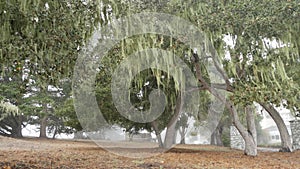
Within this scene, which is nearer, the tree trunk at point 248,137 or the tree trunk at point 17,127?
the tree trunk at point 248,137

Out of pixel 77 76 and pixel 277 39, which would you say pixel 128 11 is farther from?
pixel 277 39

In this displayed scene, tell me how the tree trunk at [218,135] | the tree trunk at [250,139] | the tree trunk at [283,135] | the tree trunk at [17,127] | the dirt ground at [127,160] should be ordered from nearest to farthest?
1. the dirt ground at [127,160]
2. the tree trunk at [250,139]
3. the tree trunk at [283,135]
4. the tree trunk at [218,135]
5. the tree trunk at [17,127]

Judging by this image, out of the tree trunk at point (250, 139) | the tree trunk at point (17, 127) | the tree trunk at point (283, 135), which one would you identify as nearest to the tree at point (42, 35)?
the tree trunk at point (250, 139)

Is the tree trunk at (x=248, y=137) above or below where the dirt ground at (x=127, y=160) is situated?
above

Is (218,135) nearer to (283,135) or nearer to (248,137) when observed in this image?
(283,135)

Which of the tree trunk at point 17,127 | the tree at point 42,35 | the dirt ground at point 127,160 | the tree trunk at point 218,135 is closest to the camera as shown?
the tree at point 42,35

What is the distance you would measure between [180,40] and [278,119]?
20.1 ft

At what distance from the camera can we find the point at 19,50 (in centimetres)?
352

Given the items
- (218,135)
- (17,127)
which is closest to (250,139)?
(218,135)

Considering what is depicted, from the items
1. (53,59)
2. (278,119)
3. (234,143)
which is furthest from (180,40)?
(234,143)

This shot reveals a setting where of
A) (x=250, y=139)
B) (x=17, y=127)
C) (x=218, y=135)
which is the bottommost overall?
(x=218, y=135)

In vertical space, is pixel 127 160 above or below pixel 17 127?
below

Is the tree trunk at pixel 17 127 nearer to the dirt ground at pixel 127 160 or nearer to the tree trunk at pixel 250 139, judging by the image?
the dirt ground at pixel 127 160

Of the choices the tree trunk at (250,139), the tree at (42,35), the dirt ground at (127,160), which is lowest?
the dirt ground at (127,160)
